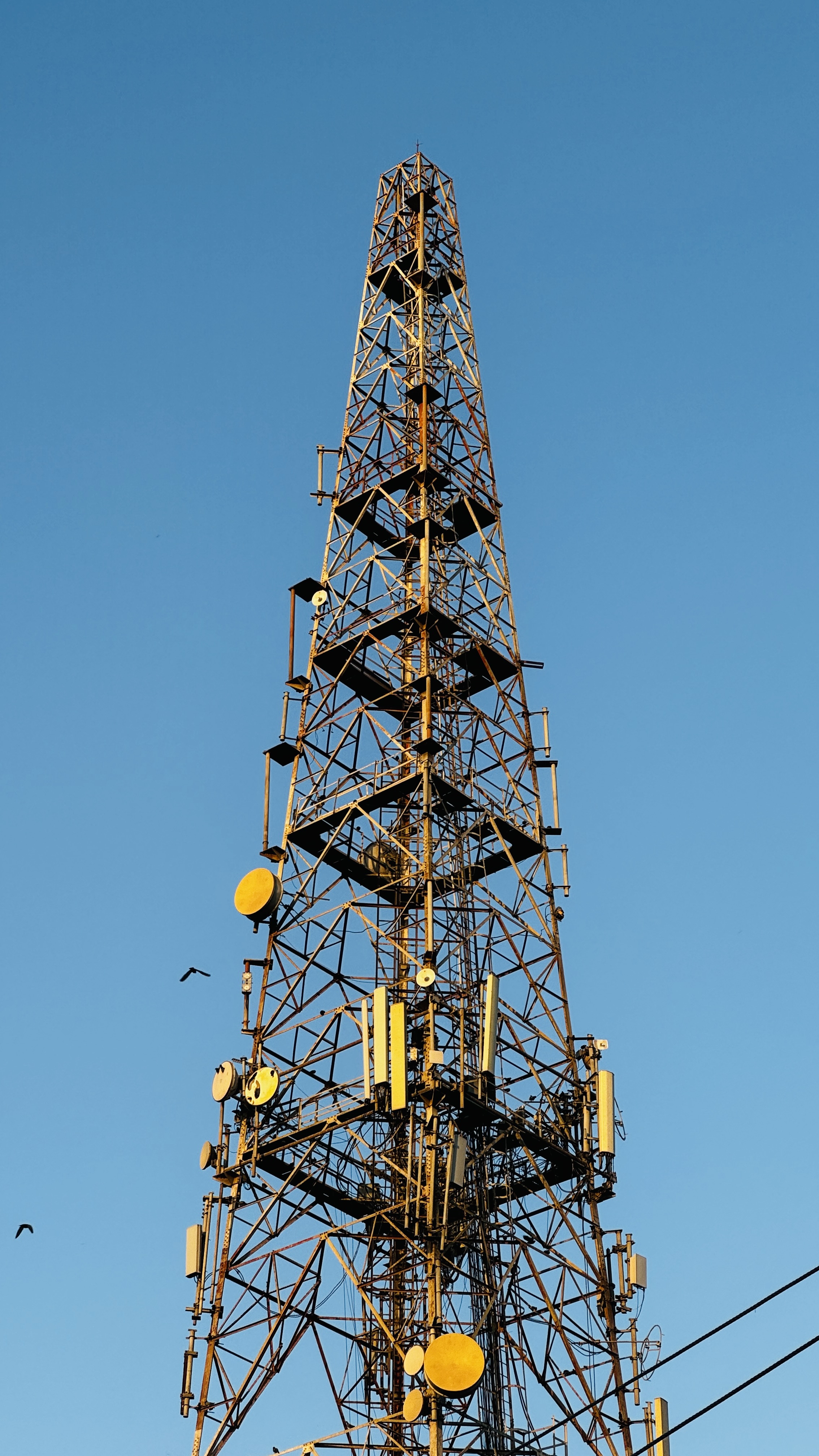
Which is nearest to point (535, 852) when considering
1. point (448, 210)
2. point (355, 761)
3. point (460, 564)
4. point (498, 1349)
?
point (355, 761)

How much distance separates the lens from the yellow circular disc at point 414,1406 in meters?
34.8

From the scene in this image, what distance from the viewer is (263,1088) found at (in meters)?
40.6

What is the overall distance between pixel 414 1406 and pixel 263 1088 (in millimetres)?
7950

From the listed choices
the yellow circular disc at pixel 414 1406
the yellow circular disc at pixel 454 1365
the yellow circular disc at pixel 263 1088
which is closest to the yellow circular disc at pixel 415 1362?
the yellow circular disc at pixel 414 1406

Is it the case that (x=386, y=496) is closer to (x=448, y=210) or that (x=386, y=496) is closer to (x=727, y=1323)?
(x=448, y=210)

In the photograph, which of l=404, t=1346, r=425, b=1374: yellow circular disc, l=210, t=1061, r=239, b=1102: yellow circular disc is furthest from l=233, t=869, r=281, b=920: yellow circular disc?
l=404, t=1346, r=425, b=1374: yellow circular disc

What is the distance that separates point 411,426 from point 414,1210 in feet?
73.4

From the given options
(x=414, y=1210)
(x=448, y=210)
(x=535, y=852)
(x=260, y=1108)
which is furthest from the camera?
(x=448, y=210)

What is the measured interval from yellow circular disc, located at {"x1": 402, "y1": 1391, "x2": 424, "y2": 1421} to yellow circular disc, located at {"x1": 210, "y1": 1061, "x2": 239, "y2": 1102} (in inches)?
309

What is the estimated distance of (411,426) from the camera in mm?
51500

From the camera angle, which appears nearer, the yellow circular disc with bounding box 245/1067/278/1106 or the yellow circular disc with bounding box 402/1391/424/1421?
the yellow circular disc with bounding box 402/1391/424/1421

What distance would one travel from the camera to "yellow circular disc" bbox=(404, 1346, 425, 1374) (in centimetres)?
3512

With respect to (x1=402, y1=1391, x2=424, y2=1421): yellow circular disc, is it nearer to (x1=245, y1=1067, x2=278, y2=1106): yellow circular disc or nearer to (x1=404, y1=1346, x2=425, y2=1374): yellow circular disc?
(x1=404, y1=1346, x2=425, y2=1374): yellow circular disc

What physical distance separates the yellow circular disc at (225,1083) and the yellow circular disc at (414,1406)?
7.85m
